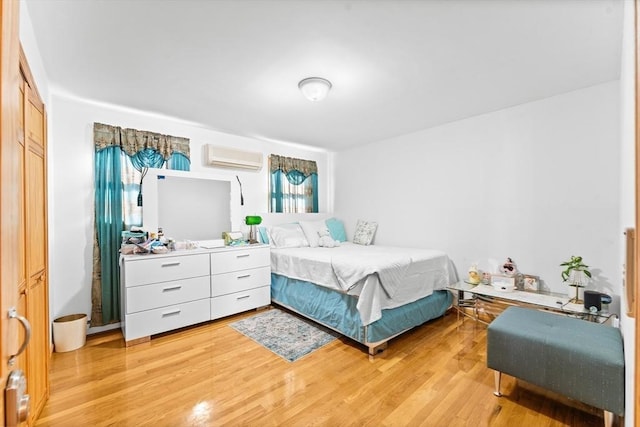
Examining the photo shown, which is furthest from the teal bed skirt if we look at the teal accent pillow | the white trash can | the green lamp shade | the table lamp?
the white trash can

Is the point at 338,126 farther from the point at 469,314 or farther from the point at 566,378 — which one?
the point at 566,378

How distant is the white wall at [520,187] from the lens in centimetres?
257

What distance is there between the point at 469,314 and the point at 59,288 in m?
4.30

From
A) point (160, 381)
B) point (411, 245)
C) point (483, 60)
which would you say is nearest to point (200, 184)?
point (160, 381)

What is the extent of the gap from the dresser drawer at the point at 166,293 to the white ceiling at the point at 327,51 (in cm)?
181

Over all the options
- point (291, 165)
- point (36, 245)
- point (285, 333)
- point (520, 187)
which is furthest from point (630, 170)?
point (291, 165)

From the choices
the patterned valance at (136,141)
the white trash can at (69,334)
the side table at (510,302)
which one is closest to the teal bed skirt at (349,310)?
the side table at (510,302)

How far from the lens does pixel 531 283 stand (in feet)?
9.47

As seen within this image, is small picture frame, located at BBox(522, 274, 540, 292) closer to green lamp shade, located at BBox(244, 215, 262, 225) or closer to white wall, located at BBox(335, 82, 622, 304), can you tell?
white wall, located at BBox(335, 82, 622, 304)

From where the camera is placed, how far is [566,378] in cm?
161

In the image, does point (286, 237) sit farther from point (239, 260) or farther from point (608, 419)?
point (608, 419)

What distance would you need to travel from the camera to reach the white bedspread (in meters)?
2.44

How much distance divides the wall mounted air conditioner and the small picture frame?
137 inches

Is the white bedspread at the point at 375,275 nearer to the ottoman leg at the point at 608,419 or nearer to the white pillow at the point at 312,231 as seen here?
the white pillow at the point at 312,231
